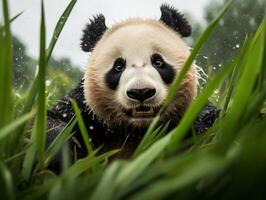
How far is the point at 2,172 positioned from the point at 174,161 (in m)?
0.31

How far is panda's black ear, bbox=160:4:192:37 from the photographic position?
115 inches

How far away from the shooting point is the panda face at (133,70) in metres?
2.48

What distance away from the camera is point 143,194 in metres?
0.84

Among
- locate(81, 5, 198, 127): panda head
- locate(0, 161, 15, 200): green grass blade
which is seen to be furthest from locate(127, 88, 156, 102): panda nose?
locate(0, 161, 15, 200): green grass blade

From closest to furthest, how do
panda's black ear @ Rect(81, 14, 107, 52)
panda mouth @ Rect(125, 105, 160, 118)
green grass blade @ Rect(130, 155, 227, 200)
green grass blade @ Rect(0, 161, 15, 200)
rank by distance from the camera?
green grass blade @ Rect(130, 155, 227, 200), green grass blade @ Rect(0, 161, 15, 200), panda mouth @ Rect(125, 105, 160, 118), panda's black ear @ Rect(81, 14, 107, 52)

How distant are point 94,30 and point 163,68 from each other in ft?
1.52

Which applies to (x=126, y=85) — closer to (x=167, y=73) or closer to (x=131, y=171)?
(x=167, y=73)

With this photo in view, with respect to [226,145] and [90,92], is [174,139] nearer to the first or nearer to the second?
[226,145]

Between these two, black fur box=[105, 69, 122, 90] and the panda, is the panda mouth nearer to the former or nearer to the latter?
the panda

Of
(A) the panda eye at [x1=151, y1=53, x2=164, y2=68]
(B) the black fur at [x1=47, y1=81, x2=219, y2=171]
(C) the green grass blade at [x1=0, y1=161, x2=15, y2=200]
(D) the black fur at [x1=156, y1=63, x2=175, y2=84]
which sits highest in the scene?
(A) the panda eye at [x1=151, y1=53, x2=164, y2=68]

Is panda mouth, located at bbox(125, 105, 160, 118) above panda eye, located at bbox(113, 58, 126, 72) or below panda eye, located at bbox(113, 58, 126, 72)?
below

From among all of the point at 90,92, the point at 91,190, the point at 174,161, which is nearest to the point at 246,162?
the point at 174,161

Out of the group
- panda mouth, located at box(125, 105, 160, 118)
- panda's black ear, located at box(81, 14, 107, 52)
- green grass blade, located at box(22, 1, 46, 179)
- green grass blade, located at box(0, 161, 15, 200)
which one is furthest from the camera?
panda's black ear, located at box(81, 14, 107, 52)

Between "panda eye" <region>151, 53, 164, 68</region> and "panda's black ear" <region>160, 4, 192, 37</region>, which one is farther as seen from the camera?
"panda's black ear" <region>160, 4, 192, 37</region>
